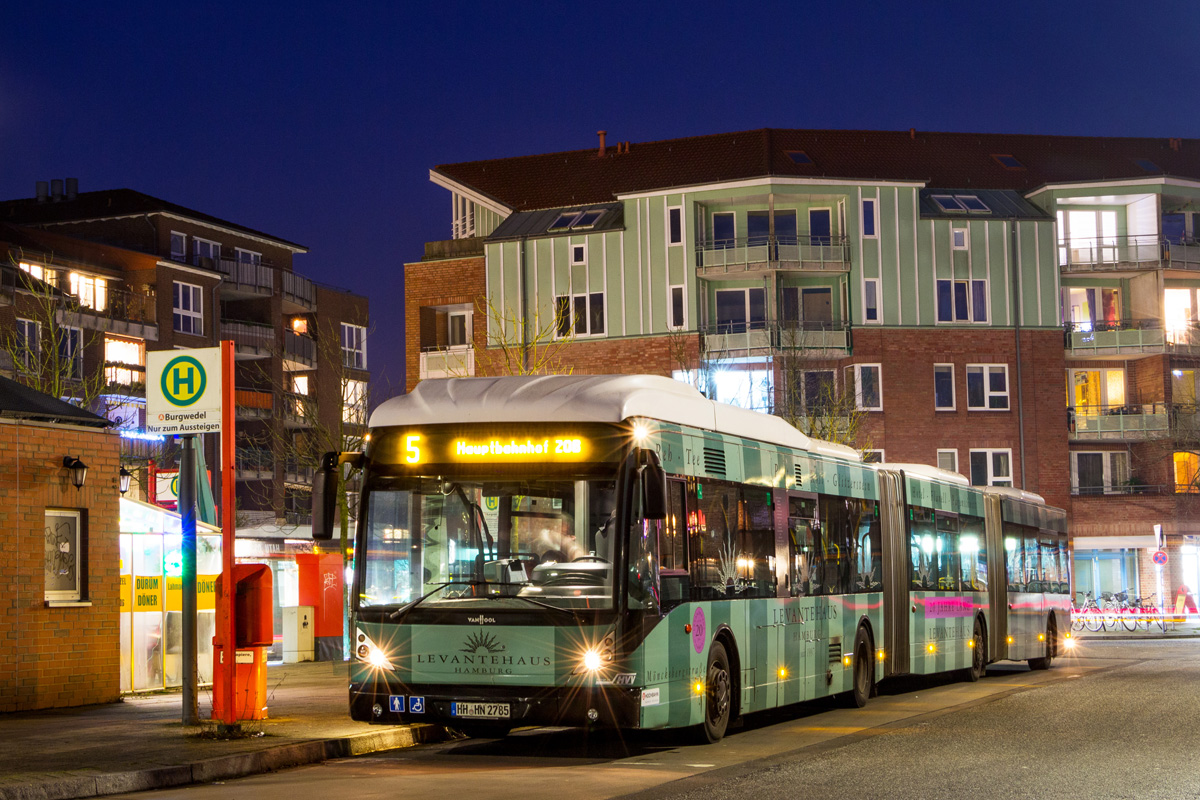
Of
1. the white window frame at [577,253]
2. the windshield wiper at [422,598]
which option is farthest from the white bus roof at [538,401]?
the white window frame at [577,253]

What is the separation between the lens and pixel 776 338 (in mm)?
56625

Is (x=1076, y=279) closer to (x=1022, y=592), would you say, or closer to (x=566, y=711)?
(x=1022, y=592)

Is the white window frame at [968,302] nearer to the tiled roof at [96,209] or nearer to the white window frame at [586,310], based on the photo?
the white window frame at [586,310]

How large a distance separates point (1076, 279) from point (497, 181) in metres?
24.3

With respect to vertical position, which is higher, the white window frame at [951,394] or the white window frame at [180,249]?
the white window frame at [180,249]

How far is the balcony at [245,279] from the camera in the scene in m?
73.5

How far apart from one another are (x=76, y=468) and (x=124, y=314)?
48.6 m

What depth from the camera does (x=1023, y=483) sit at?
58.3 m

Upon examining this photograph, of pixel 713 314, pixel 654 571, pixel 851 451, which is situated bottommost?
pixel 654 571

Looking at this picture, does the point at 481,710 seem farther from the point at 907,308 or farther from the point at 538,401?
the point at 907,308

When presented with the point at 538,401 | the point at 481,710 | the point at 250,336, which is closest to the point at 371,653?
the point at 481,710

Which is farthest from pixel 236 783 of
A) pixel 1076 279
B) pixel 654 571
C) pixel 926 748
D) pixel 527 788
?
pixel 1076 279

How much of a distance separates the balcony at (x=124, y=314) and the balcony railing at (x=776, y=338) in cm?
2446

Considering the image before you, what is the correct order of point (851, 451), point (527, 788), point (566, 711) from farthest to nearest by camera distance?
point (851, 451)
point (566, 711)
point (527, 788)
